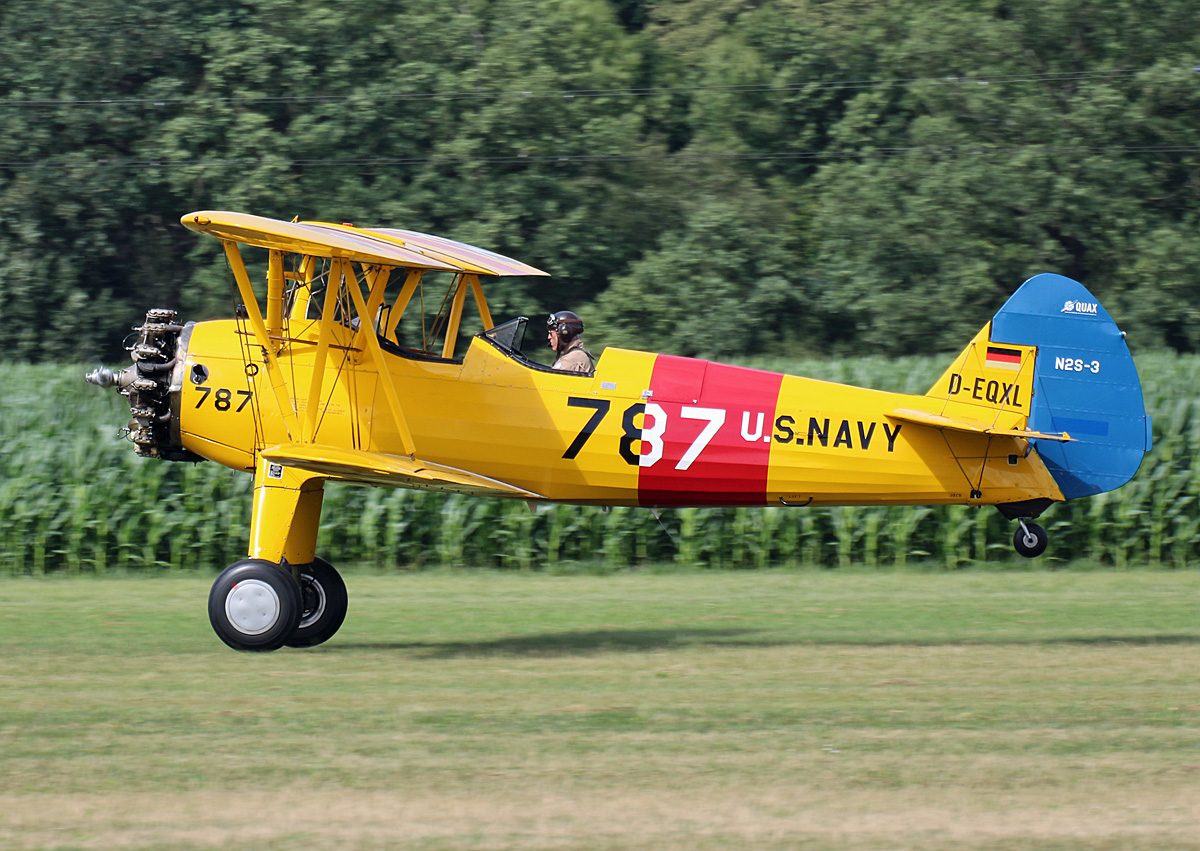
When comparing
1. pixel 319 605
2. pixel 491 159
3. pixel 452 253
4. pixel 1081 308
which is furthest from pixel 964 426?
pixel 491 159

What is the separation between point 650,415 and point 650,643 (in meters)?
1.76

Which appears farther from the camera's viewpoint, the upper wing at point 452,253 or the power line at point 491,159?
the power line at point 491,159

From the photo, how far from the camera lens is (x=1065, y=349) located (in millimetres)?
9250

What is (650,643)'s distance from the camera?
9.82m

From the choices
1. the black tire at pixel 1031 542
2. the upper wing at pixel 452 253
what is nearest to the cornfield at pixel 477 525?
the upper wing at pixel 452 253

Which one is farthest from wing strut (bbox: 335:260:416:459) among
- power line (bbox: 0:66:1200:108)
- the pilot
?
power line (bbox: 0:66:1200:108)

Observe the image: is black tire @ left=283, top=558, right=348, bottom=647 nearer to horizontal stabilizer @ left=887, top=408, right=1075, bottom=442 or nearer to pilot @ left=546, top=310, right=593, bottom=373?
pilot @ left=546, top=310, right=593, bottom=373

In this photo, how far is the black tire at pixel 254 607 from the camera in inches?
341

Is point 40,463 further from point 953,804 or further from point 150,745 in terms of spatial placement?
point 953,804

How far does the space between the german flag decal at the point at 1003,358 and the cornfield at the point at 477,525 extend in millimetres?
5101

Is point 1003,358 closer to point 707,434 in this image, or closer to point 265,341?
point 707,434

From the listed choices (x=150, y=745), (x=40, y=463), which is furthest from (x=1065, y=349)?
(x=40, y=463)

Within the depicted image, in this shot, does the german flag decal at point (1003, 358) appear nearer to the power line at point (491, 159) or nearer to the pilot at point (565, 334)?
the pilot at point (565, 334)

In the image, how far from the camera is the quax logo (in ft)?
30.6
